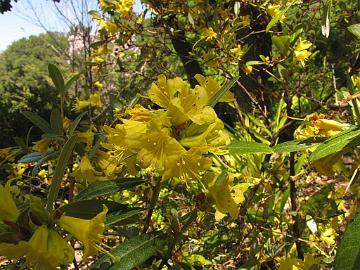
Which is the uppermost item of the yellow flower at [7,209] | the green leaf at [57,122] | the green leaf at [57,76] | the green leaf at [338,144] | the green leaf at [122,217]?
the green leaf at [57,76]

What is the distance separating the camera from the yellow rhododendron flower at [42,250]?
1.89 feet

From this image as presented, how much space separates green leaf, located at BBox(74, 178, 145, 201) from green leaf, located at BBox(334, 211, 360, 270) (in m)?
0.42

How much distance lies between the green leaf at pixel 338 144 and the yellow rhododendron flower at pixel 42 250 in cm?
42

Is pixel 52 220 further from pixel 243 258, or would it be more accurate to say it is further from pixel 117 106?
pixel 243 258

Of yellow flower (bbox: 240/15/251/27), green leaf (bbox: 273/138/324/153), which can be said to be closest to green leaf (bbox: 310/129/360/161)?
green leaf (bbox: 273/138/324/153)

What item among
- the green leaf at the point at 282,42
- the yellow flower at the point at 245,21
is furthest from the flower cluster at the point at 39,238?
the yellow flower at the point at 245,21

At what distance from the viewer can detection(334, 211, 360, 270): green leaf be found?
531mm

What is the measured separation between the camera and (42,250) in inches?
22.6

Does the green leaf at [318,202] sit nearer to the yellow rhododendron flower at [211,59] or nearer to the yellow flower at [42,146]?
the yellow rhododendron flower at [211,59]

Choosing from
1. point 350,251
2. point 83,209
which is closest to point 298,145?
point 350,251

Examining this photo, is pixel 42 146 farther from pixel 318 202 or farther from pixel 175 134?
pixel 318 202

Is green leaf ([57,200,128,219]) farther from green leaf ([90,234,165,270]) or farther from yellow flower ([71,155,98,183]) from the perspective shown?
yellow flower ([71,155,98,183])

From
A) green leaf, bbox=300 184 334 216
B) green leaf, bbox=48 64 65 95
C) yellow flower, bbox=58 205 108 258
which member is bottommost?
green leaf, bbox=300 184 334 216

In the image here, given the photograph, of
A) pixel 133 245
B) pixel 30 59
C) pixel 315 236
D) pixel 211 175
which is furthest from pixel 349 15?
pixel 30 59
